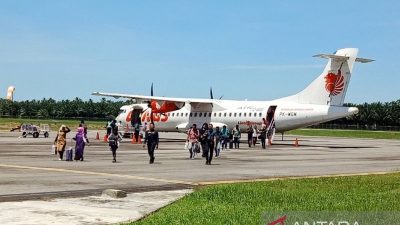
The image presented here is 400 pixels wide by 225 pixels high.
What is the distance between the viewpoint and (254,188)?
16172 mm

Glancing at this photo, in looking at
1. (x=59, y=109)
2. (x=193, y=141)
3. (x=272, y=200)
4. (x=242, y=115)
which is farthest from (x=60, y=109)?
(x=272, y=200)

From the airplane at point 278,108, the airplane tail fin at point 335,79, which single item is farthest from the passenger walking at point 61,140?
the airplane tail fin at point 335,79

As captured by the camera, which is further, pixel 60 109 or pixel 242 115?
pixel 60 109

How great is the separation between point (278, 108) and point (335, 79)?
4819 millimetres

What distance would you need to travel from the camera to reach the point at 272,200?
14.1 metres

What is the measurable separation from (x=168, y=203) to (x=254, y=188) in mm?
3122

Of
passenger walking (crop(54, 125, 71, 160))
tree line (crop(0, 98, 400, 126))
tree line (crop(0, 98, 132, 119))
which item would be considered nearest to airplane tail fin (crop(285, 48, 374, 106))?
passenger walking (crop(54, 125, 71, 160))

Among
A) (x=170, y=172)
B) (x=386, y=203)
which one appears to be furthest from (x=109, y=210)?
(x=170, y=172)

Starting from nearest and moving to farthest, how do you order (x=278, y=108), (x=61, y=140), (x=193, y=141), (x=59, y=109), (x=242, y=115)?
(x=61, y=140) < (x=193, y=141) < (x=278, y=108) < (x=242, y=115) < (x=59, y=109)

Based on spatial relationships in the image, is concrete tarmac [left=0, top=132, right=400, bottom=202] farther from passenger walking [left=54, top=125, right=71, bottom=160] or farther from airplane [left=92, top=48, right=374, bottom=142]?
airplane [left=92, top=48, right=374, bottom=142]

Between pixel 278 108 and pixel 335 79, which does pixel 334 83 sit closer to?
pixel 335 79

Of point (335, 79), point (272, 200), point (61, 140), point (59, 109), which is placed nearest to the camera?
point (272, 200)

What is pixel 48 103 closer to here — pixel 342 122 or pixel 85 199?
pixel 342 122

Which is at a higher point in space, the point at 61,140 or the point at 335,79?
the point at 335,79
